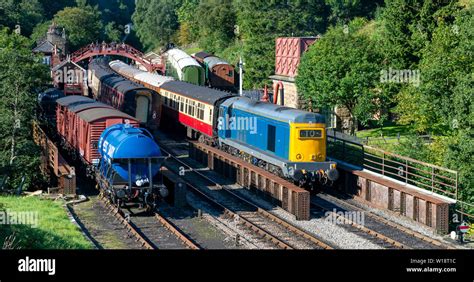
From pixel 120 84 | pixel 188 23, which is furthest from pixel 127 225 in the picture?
pixel 188 23

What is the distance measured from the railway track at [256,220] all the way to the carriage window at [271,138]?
2.56 m

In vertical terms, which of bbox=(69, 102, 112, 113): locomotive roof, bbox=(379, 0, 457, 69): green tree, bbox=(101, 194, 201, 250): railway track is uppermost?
bbox=(379, 0, 457, 69): green tree

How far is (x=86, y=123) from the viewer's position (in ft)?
102

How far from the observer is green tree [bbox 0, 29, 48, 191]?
32.6 meters

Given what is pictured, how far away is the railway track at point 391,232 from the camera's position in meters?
23.7

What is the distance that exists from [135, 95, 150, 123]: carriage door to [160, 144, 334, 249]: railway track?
8612 mm

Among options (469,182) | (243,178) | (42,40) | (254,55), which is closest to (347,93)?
(243,178)

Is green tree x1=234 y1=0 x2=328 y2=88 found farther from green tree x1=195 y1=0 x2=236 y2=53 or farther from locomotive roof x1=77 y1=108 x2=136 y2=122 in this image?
locomotive roof x1=77 y1=108 x2=136 y2=122

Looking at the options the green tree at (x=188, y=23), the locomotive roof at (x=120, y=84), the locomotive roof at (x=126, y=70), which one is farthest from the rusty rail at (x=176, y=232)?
the green tree at (x=188, y=23)

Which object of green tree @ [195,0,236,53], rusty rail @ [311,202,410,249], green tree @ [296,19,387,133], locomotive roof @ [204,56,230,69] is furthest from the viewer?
green tree @ [195,0,236,53]

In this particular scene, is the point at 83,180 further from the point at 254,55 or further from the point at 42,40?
the point at 42,40

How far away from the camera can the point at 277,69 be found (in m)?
60.1

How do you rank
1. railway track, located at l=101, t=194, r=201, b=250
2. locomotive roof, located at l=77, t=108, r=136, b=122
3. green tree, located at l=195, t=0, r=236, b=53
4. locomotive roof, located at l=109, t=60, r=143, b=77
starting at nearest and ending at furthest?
railway track, located at l=101, t=194, r=201, b=250, locomotive roof, located at l=77, t=108, r=136, b=122, locomotive roof, located at l=109, t=60, r=143, b=77, green tree, located at l=195, t=0, r=236, b=53

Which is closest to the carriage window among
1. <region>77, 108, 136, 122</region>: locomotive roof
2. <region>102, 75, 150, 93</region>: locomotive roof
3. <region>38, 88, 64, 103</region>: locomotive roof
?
<region>77, 108, 136, 122</region>: locomotive roof
